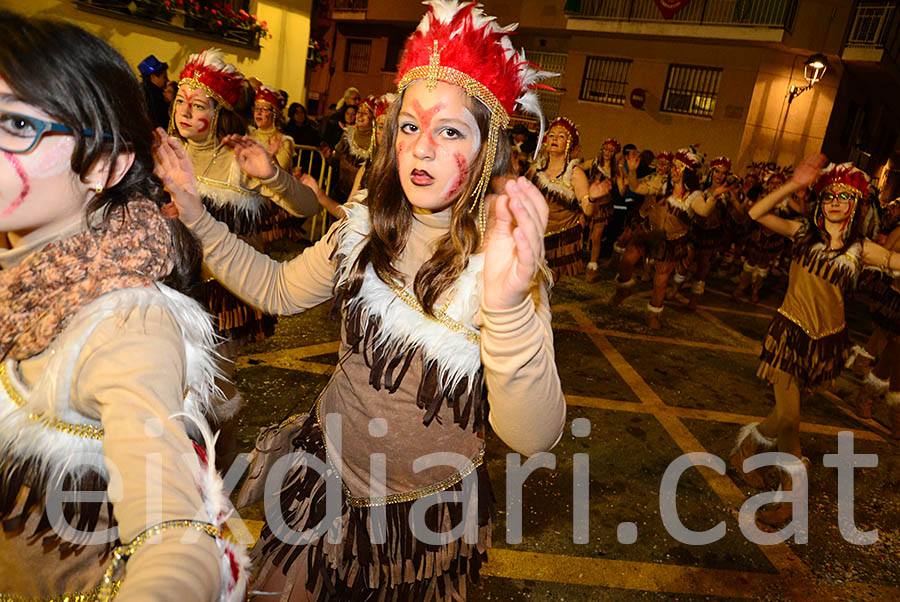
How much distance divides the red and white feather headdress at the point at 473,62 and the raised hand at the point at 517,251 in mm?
569

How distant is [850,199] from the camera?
4.17 metres

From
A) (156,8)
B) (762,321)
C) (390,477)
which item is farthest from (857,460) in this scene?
(156,8)

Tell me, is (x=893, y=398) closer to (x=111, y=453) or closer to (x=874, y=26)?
(x=111, y=453)

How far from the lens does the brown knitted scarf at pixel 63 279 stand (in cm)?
121

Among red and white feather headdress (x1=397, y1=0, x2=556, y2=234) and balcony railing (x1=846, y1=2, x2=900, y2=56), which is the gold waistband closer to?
red and white feather headdress (x1=397, y1=0, x2=556, y2=234)

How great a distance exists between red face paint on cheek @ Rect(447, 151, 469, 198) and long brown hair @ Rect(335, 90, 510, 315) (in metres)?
0.02

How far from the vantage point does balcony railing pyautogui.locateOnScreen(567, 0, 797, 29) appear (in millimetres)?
17938

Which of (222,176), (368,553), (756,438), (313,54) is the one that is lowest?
(756,438)

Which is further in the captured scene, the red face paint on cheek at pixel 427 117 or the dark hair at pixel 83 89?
the red face paint on cheek at pixel 427 117

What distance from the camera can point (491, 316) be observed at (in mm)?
1332

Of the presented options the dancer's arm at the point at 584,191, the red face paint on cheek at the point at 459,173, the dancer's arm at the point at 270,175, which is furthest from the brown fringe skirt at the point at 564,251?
the red face paint on cheek at the point at 459,173

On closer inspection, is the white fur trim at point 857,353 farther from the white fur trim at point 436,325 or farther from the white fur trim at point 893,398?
the white fur trim at point 436,325

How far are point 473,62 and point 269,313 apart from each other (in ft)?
3.87

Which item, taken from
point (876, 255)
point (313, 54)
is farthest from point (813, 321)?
point (313, 54)
